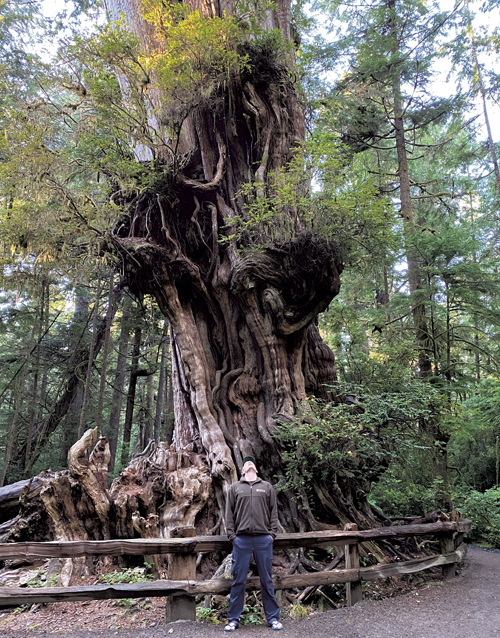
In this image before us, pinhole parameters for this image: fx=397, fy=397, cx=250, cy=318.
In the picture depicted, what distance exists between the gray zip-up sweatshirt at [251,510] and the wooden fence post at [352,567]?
1.16 meters

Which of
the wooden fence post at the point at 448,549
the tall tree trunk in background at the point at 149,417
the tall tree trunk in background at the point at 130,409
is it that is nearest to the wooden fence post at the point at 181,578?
the wooden fence post at the point at 448,549

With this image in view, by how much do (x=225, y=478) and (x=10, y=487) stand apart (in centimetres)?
461

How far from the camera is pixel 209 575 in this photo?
5656 mm

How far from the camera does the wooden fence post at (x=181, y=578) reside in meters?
3.93

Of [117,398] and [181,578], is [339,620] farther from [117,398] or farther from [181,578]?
[117,398]

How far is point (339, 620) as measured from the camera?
4.13 m

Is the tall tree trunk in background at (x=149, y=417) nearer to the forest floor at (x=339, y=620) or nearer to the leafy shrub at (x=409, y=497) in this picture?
the leafy shrub at (x=409, y=497)

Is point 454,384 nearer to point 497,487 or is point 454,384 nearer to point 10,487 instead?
point 497,487

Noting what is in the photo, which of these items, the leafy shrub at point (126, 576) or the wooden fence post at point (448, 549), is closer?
the leafy shrub at point (126, 576)

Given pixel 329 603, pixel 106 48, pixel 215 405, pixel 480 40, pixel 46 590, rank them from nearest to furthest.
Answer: pixel 46 590, pixel 329 603, pixel 106 48, pixel 215 405, pixel 480 40

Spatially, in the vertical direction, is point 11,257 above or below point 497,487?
above

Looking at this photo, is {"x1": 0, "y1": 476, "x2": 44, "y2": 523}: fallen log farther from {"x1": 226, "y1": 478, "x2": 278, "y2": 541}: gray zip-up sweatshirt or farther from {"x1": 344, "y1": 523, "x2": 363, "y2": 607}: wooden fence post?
{"x1": 344, "y1": 523, "x2": 363, "y2": 607}: wooden fence post

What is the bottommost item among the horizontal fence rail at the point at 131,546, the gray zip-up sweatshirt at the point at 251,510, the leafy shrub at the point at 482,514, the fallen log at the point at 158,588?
the leafy shrub at the point at 482,514

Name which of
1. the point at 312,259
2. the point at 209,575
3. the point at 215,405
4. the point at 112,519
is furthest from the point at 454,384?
Answer: the point at 112,519
